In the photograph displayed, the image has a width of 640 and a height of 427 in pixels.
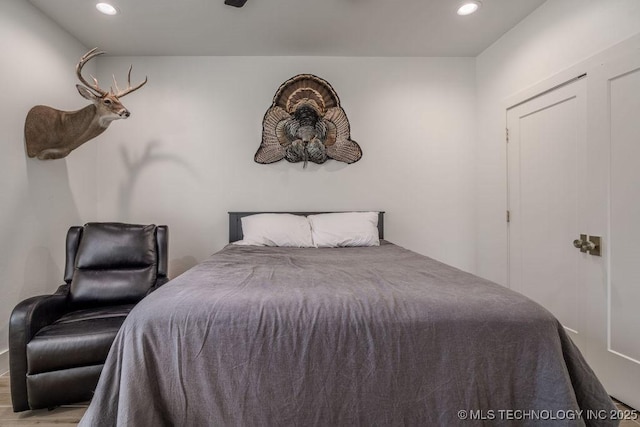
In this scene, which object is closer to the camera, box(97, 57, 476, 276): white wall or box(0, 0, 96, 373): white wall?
box(0, 0, 96, 373): white wall

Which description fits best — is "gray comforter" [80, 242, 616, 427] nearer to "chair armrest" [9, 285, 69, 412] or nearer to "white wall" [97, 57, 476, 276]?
"chair armrest" [9, 285, 69, 412]

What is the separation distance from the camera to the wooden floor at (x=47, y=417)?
66.2 inches

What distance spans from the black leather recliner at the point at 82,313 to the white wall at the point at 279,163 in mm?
1002

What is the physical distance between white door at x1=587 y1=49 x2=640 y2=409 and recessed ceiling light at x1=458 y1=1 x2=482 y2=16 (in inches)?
39.3

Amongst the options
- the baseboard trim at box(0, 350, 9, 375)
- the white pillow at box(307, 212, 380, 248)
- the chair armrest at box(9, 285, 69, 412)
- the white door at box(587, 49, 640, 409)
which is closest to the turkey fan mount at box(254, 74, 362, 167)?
the white pillow at box(307, 212, 380, 248)

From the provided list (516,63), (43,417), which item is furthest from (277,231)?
(516,63)

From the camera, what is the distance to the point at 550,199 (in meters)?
2.47

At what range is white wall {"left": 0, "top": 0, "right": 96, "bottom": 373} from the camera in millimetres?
2262

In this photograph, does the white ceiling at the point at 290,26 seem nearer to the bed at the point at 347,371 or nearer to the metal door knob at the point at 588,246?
the metal door knob at the point at 588,246

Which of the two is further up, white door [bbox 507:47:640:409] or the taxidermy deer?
the taxidermy deer

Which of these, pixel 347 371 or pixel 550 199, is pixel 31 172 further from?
pixel 550 199

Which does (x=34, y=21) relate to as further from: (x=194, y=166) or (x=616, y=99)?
(x=616, y=99)

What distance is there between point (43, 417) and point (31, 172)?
5.85 feet

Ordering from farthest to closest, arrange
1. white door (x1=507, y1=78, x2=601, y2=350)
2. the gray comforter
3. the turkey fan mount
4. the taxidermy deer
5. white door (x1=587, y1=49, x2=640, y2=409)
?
the turkey fan mount
the taxidermy deer
white door (x1=507, y1=78, x2=601, y2=350)
white door (x1=587, y1=49, x2=640, y2=409)
the gray comforter
